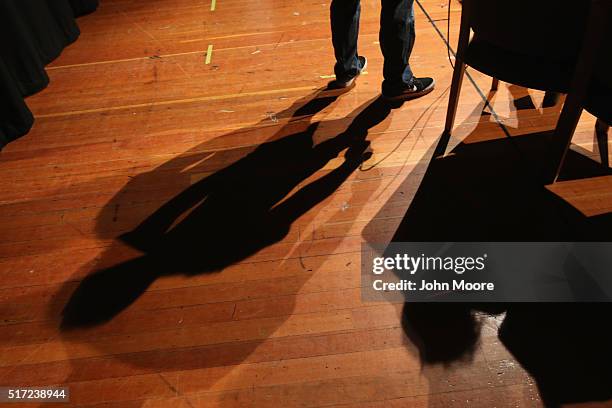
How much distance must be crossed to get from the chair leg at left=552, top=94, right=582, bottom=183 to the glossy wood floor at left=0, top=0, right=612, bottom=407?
137 millimetres

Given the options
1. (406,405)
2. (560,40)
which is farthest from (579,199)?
(406,405)

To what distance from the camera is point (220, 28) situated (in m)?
3.16

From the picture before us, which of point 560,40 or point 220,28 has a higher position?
point 560,40

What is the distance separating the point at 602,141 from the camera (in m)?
2.03

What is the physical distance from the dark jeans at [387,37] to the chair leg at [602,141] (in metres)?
0.88

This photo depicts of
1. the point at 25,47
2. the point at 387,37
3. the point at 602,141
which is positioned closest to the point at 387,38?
the point at 387,37

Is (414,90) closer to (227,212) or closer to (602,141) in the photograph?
(602,141)

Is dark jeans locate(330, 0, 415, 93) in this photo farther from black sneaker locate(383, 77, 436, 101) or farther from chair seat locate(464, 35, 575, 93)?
chair seat locate(464, 35, 575, 93)

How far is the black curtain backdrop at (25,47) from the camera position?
235cm

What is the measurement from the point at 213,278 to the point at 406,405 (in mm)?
782

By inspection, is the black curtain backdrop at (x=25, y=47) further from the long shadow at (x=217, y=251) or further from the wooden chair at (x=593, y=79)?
the wooden chair at (x=593, y=79)

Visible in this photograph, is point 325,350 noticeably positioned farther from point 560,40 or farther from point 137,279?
point 560,40

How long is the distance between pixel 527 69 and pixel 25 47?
2.56 m

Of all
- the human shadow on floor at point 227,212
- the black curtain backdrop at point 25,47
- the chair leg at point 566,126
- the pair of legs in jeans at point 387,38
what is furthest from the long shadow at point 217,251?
the black curtain backdrop at point 25,47
